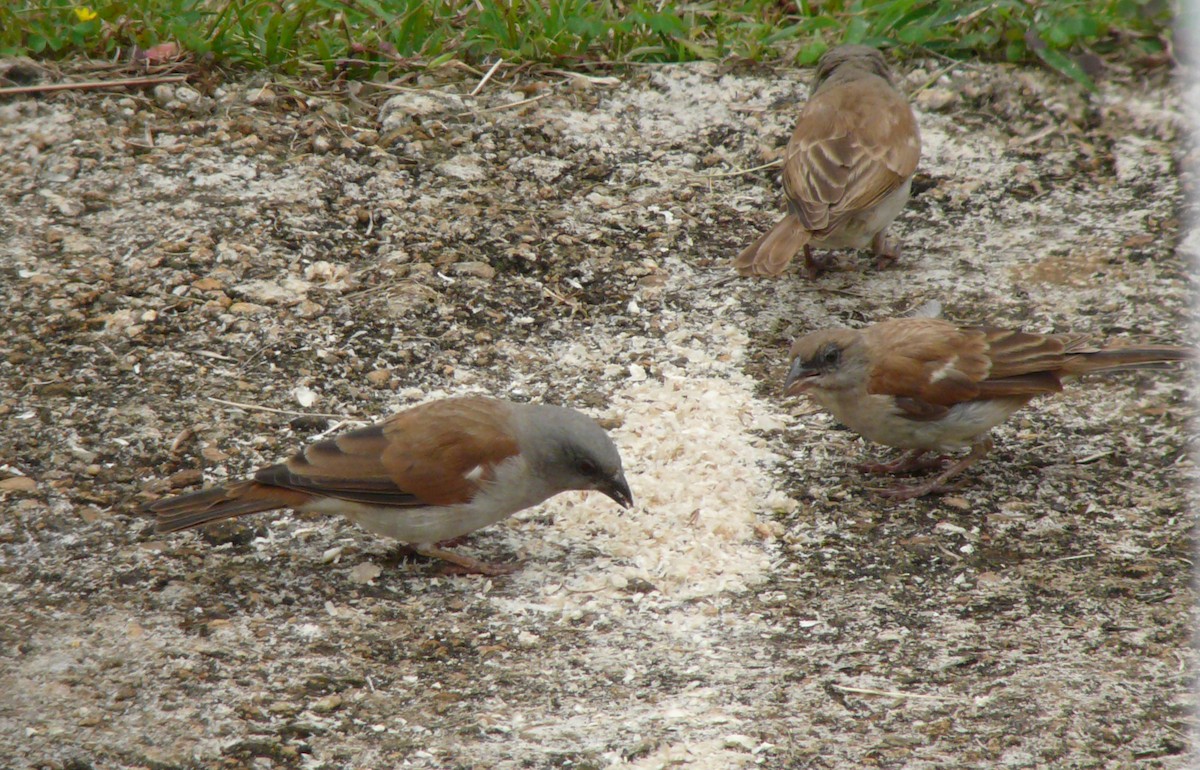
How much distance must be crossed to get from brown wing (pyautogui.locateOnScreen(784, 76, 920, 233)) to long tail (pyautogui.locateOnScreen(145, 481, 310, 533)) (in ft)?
9.44

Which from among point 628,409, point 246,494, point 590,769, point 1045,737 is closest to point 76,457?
point 246,494

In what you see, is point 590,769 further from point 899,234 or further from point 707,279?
point 899,234

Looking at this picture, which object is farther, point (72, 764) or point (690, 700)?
point (690, 700)

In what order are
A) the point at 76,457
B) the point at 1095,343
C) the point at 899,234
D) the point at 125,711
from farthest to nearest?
the point at 899,234, the point at 1095,343, the point at 76,457, the point at 125,711

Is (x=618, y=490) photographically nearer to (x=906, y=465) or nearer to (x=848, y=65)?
(x=906, y=465)

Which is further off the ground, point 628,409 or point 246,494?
point 246,494

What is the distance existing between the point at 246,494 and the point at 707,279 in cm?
277

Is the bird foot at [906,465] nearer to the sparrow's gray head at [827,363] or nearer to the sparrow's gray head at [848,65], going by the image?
the sparrow's gray head at [827,363]

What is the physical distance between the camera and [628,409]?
532cm

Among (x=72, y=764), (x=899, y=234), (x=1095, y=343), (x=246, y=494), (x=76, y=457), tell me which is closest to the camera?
(x=72, y=764)

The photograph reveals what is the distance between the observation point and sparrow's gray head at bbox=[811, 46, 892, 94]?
675 centimetres

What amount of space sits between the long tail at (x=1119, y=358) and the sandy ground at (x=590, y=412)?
0.38 m

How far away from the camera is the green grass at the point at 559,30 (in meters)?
7.09

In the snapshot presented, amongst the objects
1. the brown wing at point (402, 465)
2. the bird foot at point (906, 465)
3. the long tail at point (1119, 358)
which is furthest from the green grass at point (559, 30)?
the brown wing at point (402, 465)
